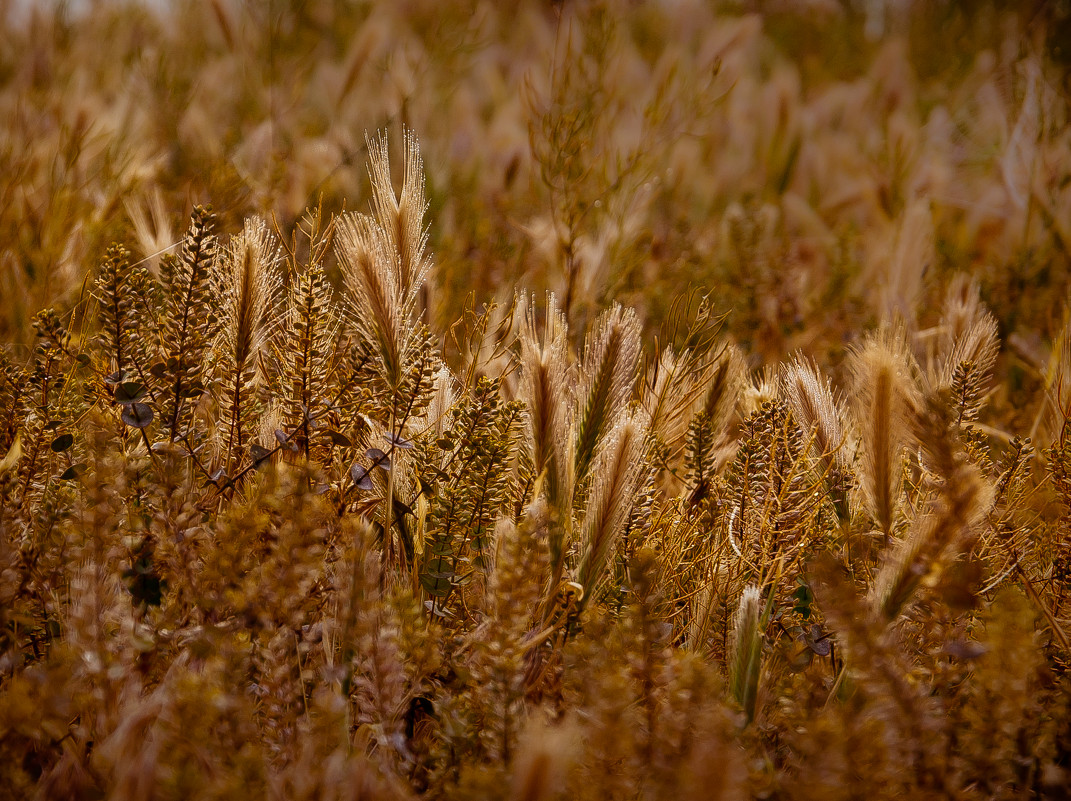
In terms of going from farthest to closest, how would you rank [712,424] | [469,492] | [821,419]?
1. [712,424]
2. [821,419]
3. [469,492]

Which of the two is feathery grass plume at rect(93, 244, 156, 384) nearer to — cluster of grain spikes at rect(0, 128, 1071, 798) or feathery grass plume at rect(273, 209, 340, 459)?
cluster of grain spikes at rect(0, 128, 1071, 798)

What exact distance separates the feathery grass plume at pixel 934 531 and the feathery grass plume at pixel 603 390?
0.42m

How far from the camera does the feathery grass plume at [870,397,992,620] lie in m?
0.93

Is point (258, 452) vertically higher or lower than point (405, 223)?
lower

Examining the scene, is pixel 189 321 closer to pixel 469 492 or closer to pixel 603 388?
pixel 469 492

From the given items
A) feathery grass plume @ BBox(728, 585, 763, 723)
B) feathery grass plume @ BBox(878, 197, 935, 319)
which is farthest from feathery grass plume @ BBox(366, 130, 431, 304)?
feathery grass plume @ BBox(878, 197, 935, 319)

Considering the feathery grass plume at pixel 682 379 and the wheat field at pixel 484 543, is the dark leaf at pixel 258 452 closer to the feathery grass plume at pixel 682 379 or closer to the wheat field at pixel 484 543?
the wheat field at pixel 484 543

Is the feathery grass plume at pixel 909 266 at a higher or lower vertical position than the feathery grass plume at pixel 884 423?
higher

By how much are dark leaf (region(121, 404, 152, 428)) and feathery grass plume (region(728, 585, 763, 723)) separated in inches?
34.6

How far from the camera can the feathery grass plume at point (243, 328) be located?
1.16 meters

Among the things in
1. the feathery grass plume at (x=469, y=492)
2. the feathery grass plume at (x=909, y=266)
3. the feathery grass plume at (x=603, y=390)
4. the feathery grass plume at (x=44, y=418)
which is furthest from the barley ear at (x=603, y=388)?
the feathery grass plume at (x=909, y=266)

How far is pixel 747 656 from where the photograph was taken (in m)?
1.03

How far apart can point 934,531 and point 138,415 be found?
3.56 feet

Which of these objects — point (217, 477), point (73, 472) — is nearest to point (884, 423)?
Answer: point (217, 477)
